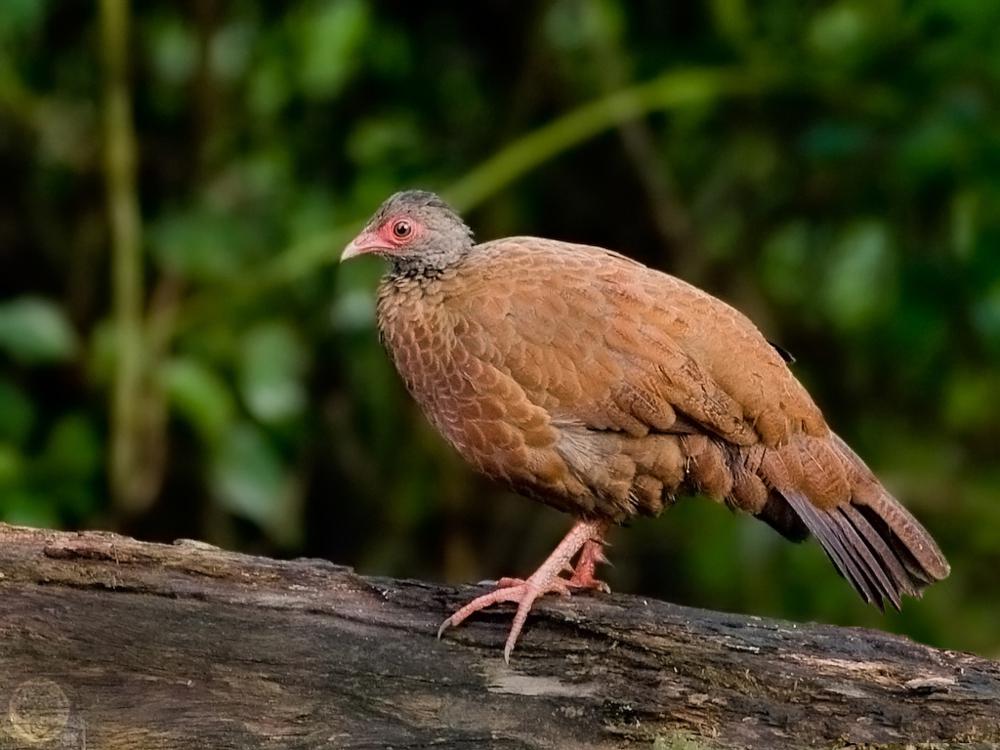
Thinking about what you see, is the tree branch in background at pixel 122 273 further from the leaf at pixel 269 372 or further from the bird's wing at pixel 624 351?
the bird's wing at pixel 624 351

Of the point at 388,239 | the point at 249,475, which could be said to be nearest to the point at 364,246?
the point at 388,239

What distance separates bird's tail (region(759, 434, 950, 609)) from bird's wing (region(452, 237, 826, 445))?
0.11 m

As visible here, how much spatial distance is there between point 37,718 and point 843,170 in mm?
4146

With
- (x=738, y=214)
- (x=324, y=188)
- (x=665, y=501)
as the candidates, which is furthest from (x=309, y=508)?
(x=665, y=501)

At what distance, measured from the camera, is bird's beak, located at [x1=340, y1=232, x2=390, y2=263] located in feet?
13.3

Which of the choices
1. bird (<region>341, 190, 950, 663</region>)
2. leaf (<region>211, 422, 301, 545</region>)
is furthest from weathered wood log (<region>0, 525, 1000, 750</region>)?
leaf (<region>211, 422, 301, 545</region>)

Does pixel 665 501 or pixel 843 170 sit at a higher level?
pixel 843 170

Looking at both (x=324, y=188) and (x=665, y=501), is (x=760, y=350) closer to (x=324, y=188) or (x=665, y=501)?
(x=665, y=501)

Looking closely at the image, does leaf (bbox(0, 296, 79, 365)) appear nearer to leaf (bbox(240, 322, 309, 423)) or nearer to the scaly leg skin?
leaf (bbox(240, 322, 309, 423))

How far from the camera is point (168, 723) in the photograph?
3.02 m

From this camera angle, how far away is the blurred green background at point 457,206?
556 cm

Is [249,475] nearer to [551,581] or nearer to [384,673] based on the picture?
[551,581]

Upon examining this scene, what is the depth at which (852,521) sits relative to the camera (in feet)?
12.8

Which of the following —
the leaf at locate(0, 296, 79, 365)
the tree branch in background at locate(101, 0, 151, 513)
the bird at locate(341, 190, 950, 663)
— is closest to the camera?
the bird at locate(341, 190, 950, 663)
